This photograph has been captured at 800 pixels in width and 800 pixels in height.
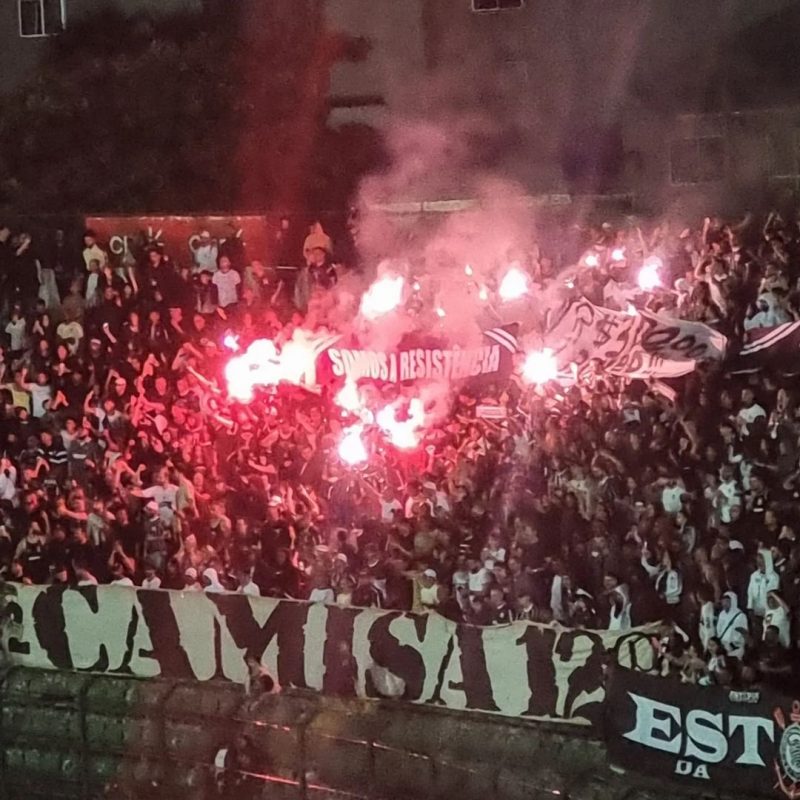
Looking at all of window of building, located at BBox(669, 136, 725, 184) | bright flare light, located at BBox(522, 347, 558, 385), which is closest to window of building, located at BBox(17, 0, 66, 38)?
bright flare light, located at BBox(522, 347, 558, 385)

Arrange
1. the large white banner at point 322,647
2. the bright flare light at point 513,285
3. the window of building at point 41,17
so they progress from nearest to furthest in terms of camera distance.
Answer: the bright flare light at point 513,285
the large white banner at point 322,647
the window of building at point 41,17

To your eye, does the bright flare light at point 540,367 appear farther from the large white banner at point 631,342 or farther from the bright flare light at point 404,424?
the bright flare light at point 404,424

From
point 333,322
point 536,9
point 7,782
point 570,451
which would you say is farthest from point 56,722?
point 536,9

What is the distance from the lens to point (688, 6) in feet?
15.5

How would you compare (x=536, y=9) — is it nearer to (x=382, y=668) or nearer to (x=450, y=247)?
(x=450, y=247)

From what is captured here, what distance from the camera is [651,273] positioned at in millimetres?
4781

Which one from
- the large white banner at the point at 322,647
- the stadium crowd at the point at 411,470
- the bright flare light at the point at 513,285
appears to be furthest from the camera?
the large white banner at the point at 322,647

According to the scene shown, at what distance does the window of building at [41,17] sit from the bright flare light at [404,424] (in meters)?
2.10

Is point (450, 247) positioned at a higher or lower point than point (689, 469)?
higher

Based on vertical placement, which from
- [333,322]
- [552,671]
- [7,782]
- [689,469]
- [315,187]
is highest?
[315,187]

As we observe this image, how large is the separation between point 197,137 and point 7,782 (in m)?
2.98

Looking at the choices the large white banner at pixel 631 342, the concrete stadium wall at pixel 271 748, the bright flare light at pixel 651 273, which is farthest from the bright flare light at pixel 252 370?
the bright flare light at pixel 651 273

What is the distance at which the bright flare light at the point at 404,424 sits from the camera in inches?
200

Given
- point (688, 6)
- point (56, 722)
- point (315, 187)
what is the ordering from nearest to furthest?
point (688, 6) < point (315, 187) < point (56, 722)
